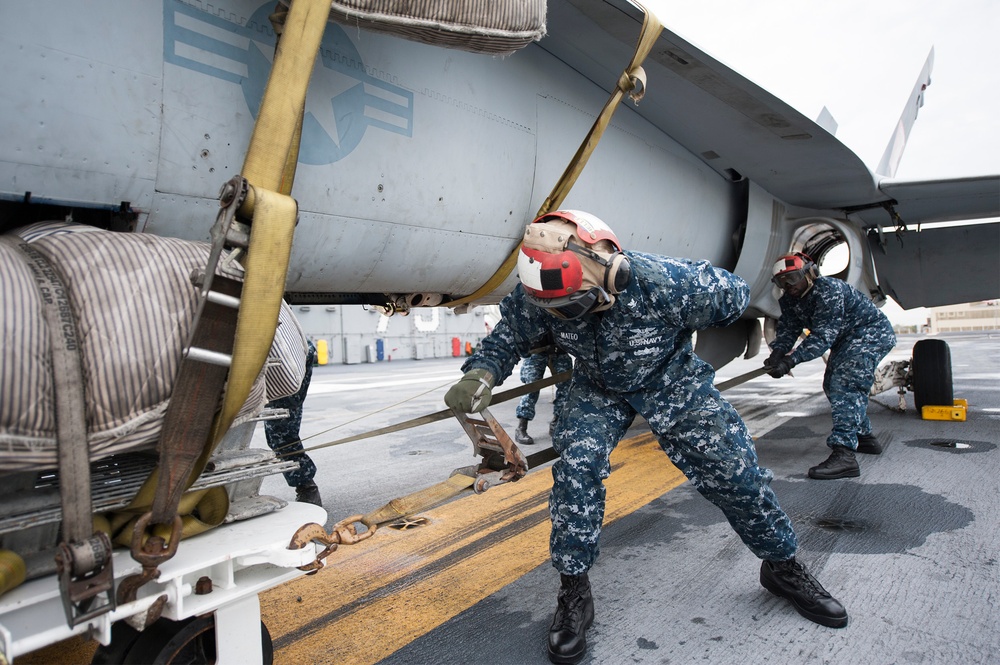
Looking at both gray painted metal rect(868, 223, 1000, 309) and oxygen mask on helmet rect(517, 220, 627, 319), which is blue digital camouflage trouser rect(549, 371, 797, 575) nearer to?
oxygen mask on helmet rect(517, 220, 627, 319)

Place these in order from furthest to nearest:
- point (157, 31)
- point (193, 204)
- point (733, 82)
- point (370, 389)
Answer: point (370, 389) < point (733, 82) < point (193, 204) < point (157, 31)

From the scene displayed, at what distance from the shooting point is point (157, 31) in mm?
1396

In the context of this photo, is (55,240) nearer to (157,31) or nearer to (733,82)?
(157,31)

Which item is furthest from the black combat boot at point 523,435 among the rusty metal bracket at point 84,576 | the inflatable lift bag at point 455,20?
the rusty metal bracket at point 84,576

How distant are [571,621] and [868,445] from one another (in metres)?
3.42

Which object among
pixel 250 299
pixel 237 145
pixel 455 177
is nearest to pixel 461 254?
pixel 455 177

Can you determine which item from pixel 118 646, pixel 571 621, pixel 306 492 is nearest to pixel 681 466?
pixel 571 621

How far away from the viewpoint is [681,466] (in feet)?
7.51

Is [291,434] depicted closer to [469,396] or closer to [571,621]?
[469,396]

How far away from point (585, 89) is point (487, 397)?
1.40m

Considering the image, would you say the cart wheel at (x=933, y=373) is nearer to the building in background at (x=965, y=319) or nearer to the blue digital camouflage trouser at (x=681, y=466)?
the blue digital camouflage trouser at (x=681, y=466)

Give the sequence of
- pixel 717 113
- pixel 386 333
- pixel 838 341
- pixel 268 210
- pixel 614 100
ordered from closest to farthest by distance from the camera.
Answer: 1. pixel 268 210
2. pixel 614 100
3. pixel 717 113
4. pixel 838 341
5. pixel 386 333

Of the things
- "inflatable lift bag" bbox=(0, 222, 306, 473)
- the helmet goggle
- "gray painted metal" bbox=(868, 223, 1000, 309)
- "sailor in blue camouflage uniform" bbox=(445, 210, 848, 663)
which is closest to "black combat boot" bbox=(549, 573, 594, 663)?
"sailor in blue camouflage uniform" bbox=(445, 210, 848, 663)

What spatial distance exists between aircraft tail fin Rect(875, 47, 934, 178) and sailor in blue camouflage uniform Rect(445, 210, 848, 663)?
6.78 metres
